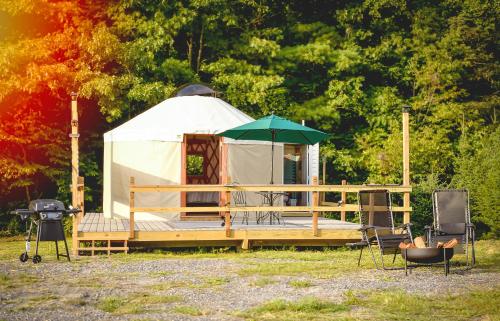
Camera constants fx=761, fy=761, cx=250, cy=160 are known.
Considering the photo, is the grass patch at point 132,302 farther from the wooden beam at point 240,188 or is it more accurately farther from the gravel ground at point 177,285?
the wooden beam at point 240,188

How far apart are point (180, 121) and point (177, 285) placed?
19.8 ft

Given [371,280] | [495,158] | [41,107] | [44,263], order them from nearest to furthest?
[371,280] → [44,263] → [495,158] → [41,107]

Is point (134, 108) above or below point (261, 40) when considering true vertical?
below

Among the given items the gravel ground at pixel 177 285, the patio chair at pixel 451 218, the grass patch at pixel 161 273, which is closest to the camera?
the gravel ground at pixel 177 285

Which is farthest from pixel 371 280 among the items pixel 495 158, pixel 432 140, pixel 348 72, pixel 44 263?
pixel 348 72

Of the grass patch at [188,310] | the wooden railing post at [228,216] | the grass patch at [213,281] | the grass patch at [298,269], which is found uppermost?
the wooden railing post at [228,216]

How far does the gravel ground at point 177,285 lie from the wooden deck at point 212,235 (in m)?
1.10

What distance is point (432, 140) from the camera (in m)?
15.8

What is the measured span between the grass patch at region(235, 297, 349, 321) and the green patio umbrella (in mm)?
4758

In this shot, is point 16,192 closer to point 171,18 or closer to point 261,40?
point 171,18

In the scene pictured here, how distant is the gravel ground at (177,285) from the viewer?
5.38m

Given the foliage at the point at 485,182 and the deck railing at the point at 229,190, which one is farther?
the foliage at the point at 485,182

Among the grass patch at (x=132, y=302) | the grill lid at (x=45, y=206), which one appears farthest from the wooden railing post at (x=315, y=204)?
the grass patch at (x=132, y=302)

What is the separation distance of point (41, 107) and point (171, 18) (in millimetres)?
3269
